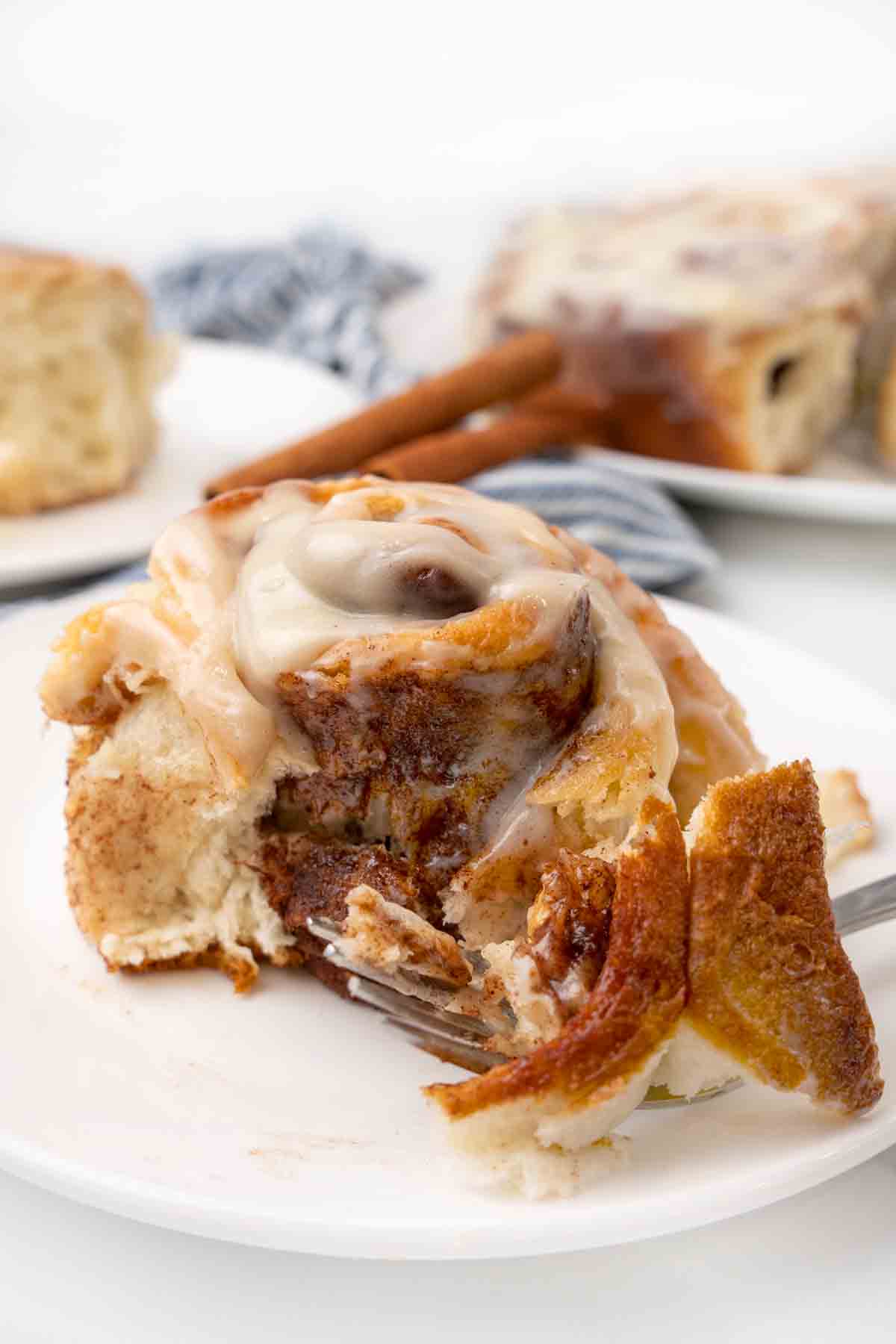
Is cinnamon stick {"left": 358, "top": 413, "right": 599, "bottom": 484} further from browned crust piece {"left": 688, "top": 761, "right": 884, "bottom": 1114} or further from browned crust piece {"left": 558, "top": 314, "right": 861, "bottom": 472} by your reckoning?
browned crust piece {"left": 688, "top": 761, "right": 884, "bottom": 1114}

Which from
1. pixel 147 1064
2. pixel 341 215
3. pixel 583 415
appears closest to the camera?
pixel 147 1064

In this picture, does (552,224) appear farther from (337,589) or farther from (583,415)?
(337,589)

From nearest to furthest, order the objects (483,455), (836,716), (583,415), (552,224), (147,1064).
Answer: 1. (147,1064)
2. (836,716)
3. (483,455)
4. (583,415)
5. (552,224)

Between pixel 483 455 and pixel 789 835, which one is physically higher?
pixel 789 835

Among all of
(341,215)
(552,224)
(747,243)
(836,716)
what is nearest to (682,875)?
(836,716)

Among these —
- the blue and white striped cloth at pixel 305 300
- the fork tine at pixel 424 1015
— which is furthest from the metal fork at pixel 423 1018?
the blue and white striped cloth at pixel 305 300

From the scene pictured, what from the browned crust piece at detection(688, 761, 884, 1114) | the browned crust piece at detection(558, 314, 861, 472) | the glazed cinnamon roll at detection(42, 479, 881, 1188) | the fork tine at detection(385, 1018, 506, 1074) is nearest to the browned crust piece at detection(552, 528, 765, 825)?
the glazed cinnamon roll at detection(42, 479, 881, 1188)
